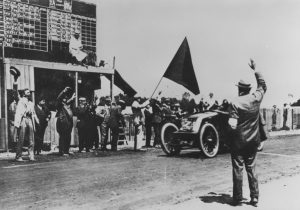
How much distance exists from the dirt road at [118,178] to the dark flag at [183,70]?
7.49 ft

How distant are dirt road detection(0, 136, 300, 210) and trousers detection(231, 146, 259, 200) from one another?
3.22ft

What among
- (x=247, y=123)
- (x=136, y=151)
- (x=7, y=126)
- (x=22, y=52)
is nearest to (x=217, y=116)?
(x=136, y=151)

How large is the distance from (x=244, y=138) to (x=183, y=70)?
746cm

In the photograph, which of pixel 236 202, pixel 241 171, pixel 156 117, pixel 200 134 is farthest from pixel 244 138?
pixel 156 117

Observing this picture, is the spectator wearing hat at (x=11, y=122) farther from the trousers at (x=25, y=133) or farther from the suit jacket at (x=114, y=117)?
the suit jacket at (x=114, y=117)

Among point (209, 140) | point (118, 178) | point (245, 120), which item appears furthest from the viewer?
point (209, 140)

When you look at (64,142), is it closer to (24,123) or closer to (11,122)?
(24,123)

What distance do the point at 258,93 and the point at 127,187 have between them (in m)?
2.93

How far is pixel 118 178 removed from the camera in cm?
861

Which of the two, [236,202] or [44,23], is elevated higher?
[44,23]

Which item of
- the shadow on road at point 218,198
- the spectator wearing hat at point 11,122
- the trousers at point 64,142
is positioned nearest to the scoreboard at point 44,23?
the spectator wearing hat at point 11,122

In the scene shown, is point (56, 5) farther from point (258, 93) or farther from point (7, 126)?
point (258, 93)

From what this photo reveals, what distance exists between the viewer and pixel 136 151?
1414 centimetres

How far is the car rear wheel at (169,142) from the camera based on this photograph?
12.3 meters
